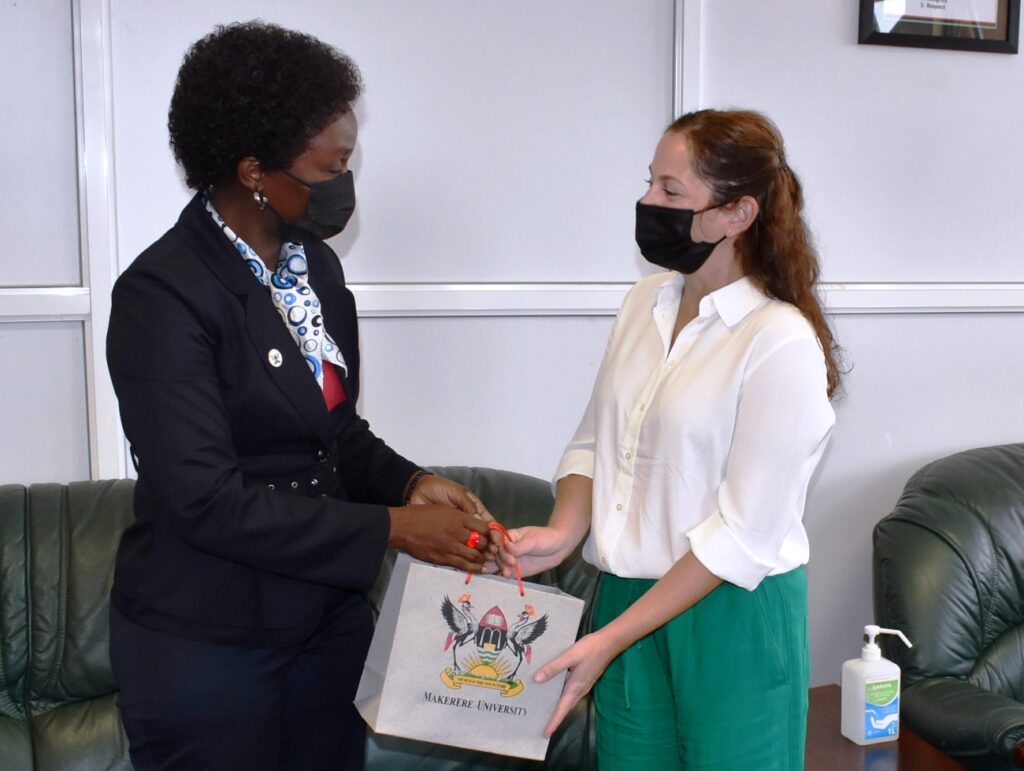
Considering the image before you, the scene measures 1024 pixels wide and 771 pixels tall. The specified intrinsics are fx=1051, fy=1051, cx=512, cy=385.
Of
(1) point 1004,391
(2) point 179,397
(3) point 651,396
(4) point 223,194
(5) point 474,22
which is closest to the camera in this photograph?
(2) point 179,397

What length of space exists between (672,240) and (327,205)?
524 mm

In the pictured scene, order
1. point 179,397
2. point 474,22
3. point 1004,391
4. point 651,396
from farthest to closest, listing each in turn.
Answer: point 1004,391 < point 474,22 < point 651,396 < point 179,397

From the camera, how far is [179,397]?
52.1 inches

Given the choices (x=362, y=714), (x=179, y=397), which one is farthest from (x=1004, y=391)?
(x=179, y=397)

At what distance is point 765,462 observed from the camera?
57.0 inches

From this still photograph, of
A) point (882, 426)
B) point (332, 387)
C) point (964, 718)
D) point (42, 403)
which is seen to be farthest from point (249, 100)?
point (882, 426)

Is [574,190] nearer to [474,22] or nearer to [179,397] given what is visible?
[474,22]

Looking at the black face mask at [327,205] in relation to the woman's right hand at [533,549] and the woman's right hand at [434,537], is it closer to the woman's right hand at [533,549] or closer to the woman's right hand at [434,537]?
the woman's right hand at [434,537]

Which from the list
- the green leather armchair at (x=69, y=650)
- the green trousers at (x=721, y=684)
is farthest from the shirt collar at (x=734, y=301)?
the green leather armchair at (x=69, y=650)

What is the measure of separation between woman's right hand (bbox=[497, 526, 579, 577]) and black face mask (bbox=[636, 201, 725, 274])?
47cm

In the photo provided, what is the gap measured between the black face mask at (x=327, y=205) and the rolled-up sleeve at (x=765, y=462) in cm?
64

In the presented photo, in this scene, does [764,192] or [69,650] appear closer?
[764,192]

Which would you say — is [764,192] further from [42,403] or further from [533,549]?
[42,403]

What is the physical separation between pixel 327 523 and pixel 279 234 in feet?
1.40
